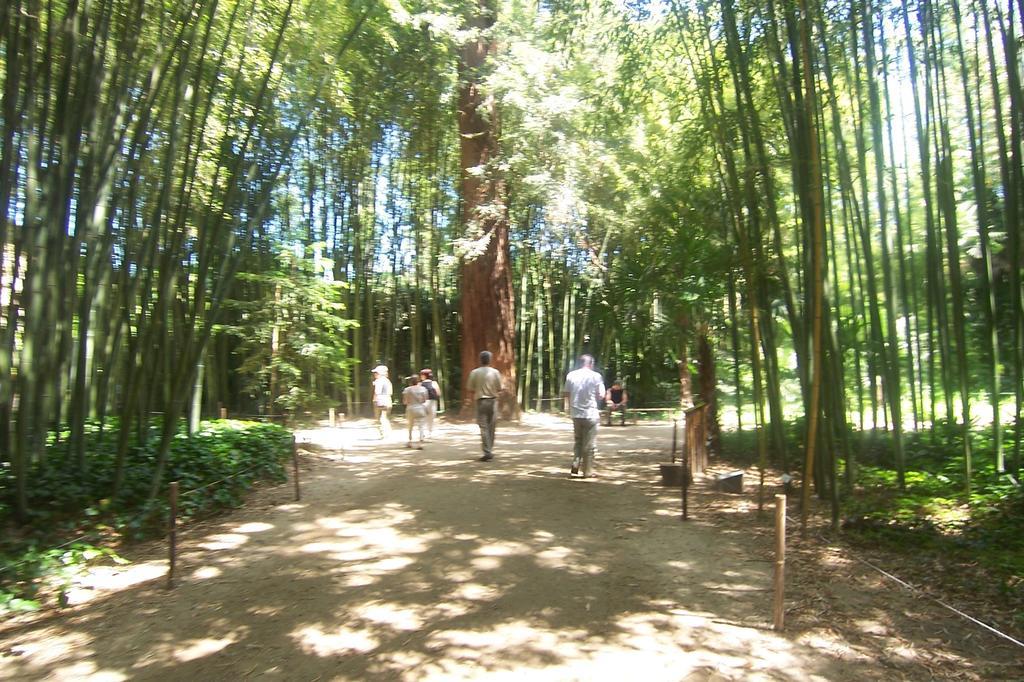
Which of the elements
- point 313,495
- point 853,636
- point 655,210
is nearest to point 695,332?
point 655,210

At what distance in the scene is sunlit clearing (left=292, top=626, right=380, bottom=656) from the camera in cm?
312

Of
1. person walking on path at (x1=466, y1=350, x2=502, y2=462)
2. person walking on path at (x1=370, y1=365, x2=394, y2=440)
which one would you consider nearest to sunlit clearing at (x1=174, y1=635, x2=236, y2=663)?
person walking on path at (x1=466, y1=350, x2=502, y2=462)

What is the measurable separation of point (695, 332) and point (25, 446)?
647 cm

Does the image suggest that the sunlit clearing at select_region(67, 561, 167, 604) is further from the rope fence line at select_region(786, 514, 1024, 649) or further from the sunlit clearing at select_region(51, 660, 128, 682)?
the rope fence line at select_region(786, 514, 1024, 649)

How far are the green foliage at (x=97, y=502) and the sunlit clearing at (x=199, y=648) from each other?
3.57 ft

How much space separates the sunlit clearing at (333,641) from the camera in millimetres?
3117

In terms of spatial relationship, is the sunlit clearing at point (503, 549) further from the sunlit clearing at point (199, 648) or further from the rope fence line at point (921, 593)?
the rope fence line at point (921, 593)

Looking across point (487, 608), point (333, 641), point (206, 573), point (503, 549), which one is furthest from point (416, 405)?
point (333, 641)

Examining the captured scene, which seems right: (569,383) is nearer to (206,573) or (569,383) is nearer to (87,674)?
(206,573)

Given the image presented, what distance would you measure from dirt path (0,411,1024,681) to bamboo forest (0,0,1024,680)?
0.03 meters

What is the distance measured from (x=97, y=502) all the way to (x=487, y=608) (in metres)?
2.95

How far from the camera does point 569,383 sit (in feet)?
23.2

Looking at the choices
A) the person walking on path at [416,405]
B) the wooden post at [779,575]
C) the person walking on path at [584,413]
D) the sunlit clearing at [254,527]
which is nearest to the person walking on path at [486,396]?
the person walking on path at [584,413]

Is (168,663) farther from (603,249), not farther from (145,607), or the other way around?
(603,249)
